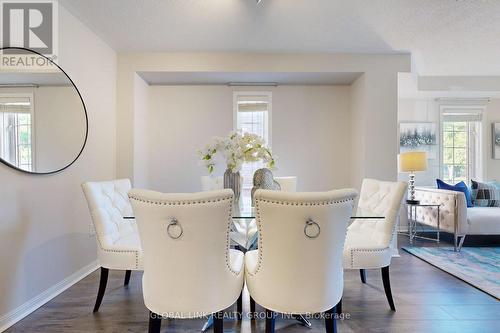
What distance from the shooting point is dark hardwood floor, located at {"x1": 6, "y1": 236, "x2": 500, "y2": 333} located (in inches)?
69.6

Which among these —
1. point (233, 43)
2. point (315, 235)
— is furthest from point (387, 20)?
point (315, 235)

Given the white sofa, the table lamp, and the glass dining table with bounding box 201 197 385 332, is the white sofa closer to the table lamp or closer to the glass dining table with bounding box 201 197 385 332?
the table lamp

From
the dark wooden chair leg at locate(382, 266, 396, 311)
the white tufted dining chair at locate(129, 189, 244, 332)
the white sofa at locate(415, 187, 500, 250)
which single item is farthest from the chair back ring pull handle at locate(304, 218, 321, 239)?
the white sofa at locate(415, 187, 500, 250)

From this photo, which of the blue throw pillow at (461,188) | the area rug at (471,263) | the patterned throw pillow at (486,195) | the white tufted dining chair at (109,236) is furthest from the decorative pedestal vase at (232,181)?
the patterned throw pillow at (486,195)

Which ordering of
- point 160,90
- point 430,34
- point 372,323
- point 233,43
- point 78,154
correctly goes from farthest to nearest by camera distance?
point 160,90, point 233,43, point 430,34, point 78,154, point 372,323

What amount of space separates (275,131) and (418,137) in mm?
2589

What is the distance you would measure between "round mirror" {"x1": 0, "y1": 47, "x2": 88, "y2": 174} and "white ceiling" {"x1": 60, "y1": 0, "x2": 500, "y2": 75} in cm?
71

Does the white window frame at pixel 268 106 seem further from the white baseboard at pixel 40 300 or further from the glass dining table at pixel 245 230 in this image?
the white baseboard at pixel 40 300

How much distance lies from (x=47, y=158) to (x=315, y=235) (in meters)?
2.19

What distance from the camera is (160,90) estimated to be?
144 inches

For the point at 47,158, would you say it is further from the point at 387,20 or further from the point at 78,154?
the point at 387,20

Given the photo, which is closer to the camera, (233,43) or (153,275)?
(153,275)

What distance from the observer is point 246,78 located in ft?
11.3

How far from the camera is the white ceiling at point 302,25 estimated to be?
2252 millimetres
